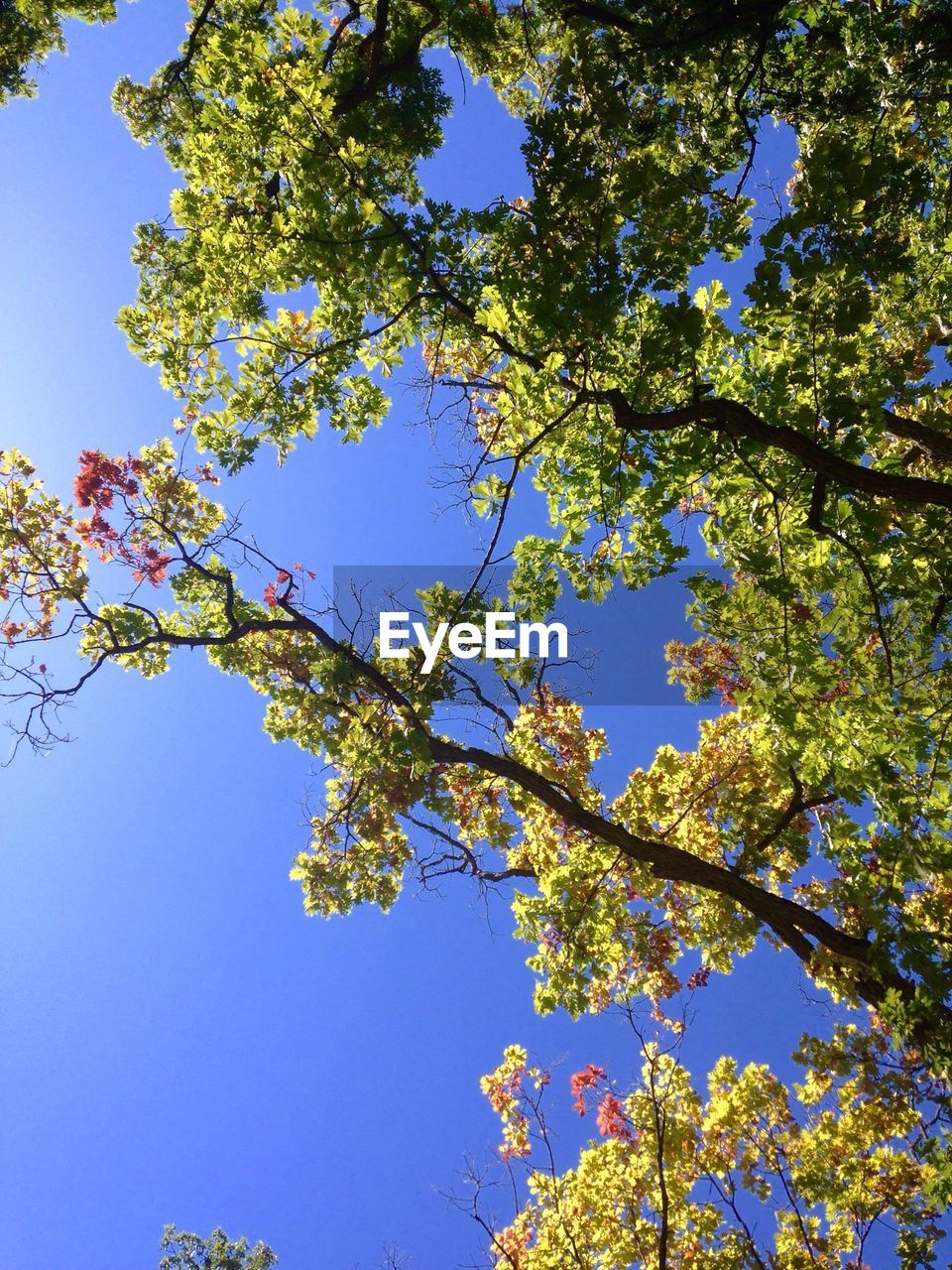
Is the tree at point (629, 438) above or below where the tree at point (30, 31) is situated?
below

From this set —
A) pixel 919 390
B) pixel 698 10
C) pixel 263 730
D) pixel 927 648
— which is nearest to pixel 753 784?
pixel 927 648

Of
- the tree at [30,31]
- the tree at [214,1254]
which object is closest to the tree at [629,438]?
the tree at [30,31]

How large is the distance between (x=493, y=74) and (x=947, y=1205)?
1075 centimetres

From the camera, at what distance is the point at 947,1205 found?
358 cm

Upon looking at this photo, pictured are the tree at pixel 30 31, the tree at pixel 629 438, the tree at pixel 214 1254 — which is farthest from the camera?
the tree at pixel 214 1254

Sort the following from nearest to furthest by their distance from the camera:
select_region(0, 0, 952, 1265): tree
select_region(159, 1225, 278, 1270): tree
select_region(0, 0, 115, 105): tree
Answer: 1. select_region(0, 0, 952, 1265): tree
2. select_region(0, 0, 115, 105): tree
3. select_region(159, 1225, 278, 1270): tree

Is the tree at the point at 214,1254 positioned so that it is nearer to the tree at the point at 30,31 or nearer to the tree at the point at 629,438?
the tree at the point at 629,438

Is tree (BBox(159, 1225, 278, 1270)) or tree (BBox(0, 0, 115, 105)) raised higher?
tree (BBox(0, 0, 115, 105))

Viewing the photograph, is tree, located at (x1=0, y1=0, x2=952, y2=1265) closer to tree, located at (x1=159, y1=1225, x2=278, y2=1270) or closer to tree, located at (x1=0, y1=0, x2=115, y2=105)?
tree, located at (x1=0, y1=0, x2=115, y2=105)

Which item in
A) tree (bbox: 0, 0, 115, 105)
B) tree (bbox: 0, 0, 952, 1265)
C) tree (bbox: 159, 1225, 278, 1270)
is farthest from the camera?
tree (bbox: 159, 1225, 278, 1270)

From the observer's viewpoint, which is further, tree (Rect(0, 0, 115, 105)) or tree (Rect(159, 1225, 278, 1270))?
tree (Rect(159, 1225, 278, 1270))

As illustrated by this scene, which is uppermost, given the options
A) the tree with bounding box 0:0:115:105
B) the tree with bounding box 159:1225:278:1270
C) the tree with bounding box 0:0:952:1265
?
the tree with bounding box 0:0:115:105

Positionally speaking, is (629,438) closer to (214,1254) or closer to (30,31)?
(30,31)

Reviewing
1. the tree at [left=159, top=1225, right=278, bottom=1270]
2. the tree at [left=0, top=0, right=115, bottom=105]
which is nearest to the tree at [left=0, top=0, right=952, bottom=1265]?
the tree at [left=0, top=0, right=115, bottom=105]
